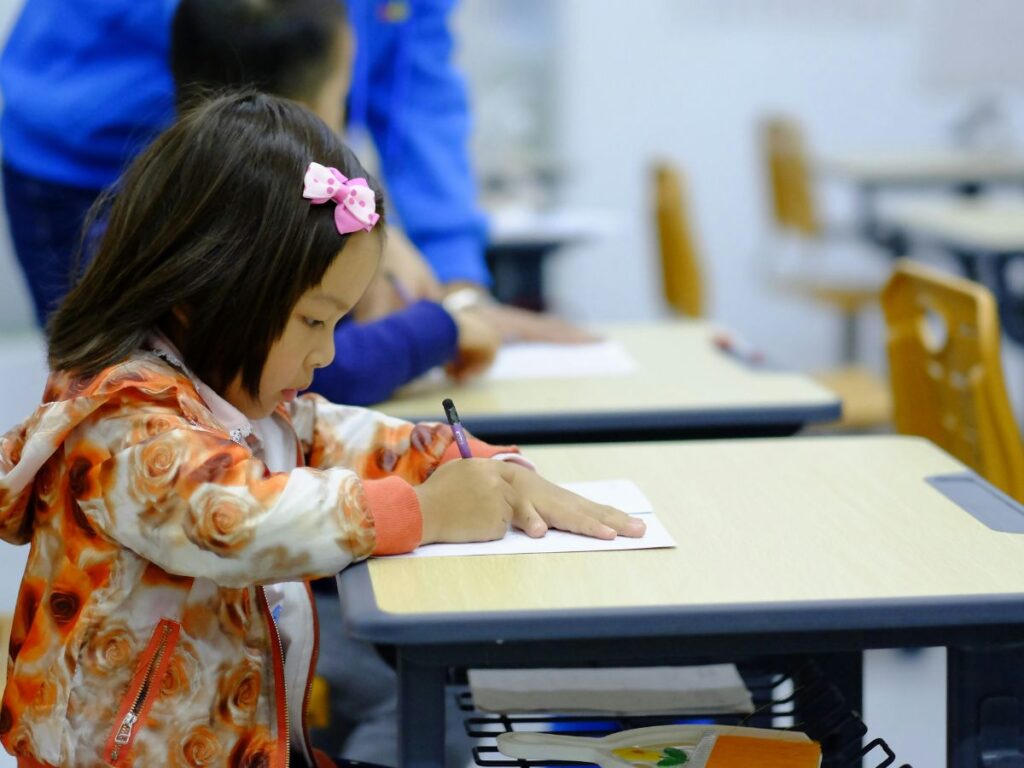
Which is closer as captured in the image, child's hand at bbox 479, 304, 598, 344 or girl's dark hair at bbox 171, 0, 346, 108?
girl's dark hair at bbox 171, 0, 346, 108

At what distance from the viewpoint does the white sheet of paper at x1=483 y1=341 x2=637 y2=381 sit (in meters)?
1.79

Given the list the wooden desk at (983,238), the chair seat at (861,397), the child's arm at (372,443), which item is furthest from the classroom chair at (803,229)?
the child's arm at (372,443)

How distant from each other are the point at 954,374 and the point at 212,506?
3.33 ft

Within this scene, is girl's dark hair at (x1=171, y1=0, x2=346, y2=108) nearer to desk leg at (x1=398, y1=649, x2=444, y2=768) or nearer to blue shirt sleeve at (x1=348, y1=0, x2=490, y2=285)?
blue shirt sleeve at (x1=348, y1=0, x2=490, y2=285)

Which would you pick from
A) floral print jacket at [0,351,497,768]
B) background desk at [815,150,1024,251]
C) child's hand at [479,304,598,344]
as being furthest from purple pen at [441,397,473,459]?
background desk at [815,150,1024,251]

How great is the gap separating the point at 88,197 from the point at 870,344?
4432 millimetres

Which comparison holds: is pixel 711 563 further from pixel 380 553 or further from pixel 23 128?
pixel 23 128

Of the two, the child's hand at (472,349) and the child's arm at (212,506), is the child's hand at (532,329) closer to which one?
the child's hand at (472,349)

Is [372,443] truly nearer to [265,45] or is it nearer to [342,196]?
[342,196]

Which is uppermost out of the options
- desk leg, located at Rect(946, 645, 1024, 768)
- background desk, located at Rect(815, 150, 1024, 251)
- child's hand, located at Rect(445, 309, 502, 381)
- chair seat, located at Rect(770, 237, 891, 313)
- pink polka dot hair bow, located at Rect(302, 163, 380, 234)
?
pink polka dot hair bow, located at Rect(302, 163, 380, 234)

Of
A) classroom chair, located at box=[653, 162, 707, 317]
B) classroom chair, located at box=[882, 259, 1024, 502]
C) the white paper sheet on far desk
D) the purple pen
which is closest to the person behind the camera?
the white paper sheet on far desk

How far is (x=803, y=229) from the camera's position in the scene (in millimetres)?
4895

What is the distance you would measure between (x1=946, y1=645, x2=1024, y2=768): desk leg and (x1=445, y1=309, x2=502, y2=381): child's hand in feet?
2.60

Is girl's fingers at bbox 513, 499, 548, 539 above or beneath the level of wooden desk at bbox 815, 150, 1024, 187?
above
